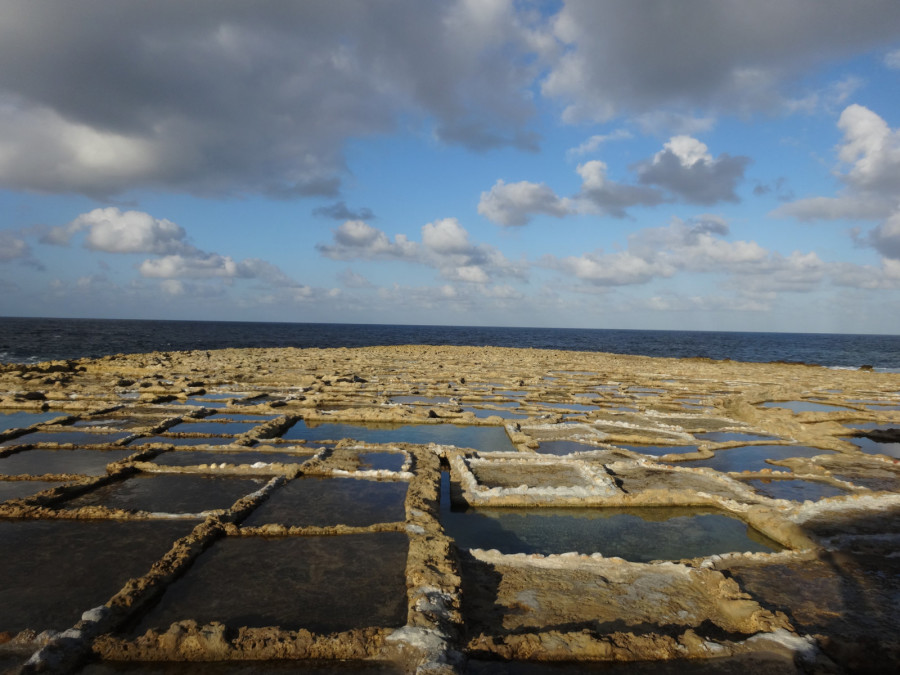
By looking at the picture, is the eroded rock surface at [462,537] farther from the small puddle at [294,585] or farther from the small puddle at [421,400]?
the small puddle at [421,400]

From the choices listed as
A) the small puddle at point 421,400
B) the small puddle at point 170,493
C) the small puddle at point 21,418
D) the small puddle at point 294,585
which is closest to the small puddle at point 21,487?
the small puddle at point 170,493

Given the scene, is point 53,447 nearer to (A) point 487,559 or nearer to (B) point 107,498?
(B) point 107,498

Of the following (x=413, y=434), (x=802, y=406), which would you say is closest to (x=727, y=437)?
(x=413, y=434)

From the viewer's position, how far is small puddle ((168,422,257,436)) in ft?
32.1

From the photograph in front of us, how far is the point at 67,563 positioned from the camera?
4434mm

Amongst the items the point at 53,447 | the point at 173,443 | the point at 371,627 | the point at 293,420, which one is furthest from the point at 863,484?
the point at 53,447

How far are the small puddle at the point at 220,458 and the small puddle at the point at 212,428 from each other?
1.23 meters

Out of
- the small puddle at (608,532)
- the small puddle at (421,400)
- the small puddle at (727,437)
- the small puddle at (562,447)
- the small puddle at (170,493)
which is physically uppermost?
the small puddle at (421,400)

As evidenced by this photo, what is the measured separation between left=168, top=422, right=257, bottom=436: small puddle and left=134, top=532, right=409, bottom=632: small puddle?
17.8ft

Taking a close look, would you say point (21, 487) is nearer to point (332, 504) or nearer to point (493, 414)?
point (332, 504)

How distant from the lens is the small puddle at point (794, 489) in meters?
7.01

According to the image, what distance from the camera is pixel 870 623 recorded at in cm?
382

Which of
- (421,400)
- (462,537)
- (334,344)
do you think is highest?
(334,344)

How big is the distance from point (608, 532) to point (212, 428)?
827cm
